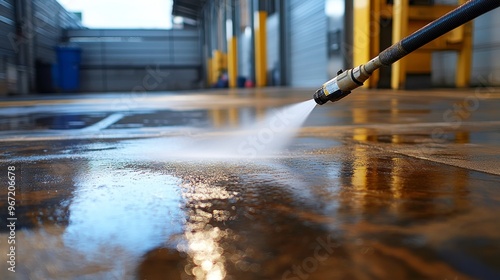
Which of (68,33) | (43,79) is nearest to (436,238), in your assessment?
(43,79)

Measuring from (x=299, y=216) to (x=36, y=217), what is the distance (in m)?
0.40

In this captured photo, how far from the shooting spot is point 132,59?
2194cm

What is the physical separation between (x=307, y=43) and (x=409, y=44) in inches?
396

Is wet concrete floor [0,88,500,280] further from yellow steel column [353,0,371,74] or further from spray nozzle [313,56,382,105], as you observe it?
yellow steel column [353,0,371,74]

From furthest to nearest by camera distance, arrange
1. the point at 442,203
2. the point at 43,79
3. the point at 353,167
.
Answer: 1. the point at 43,79
2. the point at 353,167
3. the point at 442,203

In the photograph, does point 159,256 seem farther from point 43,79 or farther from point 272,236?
point 43,79

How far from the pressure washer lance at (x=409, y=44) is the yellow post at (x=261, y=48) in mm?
12561

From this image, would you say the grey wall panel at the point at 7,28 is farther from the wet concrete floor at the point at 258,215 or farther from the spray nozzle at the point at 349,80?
the spray nozzle at the point at 349,80

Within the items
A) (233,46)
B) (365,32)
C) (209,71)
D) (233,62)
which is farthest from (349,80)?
(209,71)

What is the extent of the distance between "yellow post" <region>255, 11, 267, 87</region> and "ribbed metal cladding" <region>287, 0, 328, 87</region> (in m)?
1.38

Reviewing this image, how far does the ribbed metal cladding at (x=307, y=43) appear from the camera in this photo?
9812 mm

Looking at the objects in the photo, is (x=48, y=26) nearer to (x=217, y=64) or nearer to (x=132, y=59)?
(x=132, y=59)

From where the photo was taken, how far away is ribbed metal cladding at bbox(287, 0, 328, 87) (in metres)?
9.81

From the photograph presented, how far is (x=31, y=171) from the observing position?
3.51 feet
